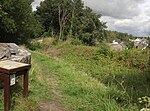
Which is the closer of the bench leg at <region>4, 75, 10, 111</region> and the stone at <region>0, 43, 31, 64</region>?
the bench leg at <region>4, 75, 10, 111</region>

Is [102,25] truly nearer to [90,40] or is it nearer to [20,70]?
[90,40]

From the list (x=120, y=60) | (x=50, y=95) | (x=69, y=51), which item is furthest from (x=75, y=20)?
(x=50, y=95)

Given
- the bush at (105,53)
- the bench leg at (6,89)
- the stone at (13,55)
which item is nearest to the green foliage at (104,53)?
the bush at (105,53)

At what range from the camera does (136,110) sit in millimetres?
5652

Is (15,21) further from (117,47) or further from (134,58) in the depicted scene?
(117,47)

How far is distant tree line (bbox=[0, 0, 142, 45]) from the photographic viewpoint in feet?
80.7

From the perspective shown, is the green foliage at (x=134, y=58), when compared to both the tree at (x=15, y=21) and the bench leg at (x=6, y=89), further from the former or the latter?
the bench leg at (x=6, y=89)

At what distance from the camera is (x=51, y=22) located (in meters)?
38.1

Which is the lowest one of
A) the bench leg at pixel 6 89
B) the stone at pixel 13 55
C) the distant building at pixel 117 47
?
the distant building at pixel 117 47

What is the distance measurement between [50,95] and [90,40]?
3275 cm

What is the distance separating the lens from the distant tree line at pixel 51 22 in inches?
968

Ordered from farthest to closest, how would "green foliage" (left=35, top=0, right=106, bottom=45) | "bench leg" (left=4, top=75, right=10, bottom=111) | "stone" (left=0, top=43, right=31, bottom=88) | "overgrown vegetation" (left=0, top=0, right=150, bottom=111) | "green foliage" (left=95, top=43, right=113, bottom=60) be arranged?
1. "green foliage" (left=35, top=0, right=106, bottom=45)
2. "green foliage" (left=95, top=43, right=113, bottom=60)
3. "stone" (left=0, top=43, right=31, bottom=88)
4. "overgrown vegetation" (left=0, top=0, right=150, bottom=111)
5. "bench leg" (left=4, top=75, right=10, bottom=111)

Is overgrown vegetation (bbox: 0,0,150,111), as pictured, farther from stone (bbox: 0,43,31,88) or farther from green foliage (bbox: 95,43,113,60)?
stone (bbox: 0,43,31,88)

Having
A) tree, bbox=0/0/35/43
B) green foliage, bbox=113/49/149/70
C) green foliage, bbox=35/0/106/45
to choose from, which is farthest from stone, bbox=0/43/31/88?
green foliage, bbox=35/0/106/45
